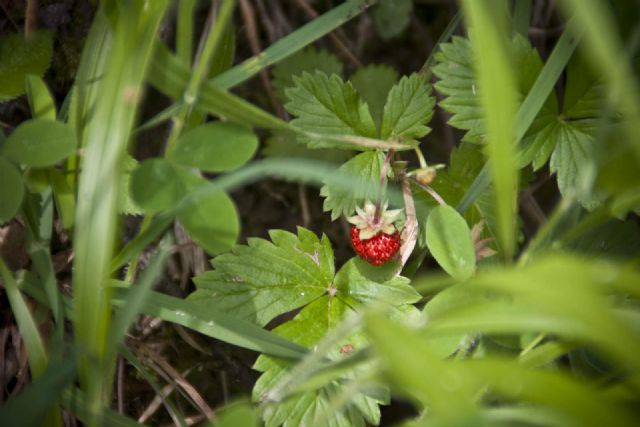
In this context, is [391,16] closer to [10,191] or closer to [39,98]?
[39,98]

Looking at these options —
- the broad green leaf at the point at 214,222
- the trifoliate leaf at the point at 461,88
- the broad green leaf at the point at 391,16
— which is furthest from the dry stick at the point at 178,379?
the broad green leaf at the point at 391,16

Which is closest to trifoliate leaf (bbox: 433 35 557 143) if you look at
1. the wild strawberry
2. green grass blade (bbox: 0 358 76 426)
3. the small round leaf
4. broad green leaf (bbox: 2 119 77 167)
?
the wild strawberry

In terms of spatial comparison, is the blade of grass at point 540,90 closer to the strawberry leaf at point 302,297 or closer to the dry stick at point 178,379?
the strawberry leaf at point 302,297

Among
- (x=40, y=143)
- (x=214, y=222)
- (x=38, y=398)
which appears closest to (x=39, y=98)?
(x=40, y=143)

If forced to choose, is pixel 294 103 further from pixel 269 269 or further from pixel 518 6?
pixel 518 6

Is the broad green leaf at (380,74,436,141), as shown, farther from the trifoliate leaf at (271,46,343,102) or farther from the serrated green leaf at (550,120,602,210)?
the trifoliate leaf at (271,46,343,102)

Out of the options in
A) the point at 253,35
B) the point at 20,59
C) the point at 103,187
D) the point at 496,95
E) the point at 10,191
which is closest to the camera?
the point at 496,95
